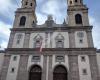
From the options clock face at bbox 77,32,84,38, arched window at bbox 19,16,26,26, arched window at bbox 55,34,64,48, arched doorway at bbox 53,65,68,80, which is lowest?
arched doorway at bbox 53,65,68,80

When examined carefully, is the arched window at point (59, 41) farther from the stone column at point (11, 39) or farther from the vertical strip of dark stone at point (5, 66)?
the vertical strip of dark stone at point (5, 66)

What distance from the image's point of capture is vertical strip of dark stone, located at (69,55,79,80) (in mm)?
26003

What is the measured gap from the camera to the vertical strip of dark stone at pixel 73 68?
26.0 m

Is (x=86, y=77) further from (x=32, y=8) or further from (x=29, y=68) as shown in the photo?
(x=32, y=8)

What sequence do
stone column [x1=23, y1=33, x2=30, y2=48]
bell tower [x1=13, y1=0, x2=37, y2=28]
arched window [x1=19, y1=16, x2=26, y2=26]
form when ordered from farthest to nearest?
arched window [x1=19, y1=16, x2=26, y2=26]
bell tower [x1=13, y1=0, x2=37, y2=28]
stone column [x1=23, y1=33, x2=30, y2=48]

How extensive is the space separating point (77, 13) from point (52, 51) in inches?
409

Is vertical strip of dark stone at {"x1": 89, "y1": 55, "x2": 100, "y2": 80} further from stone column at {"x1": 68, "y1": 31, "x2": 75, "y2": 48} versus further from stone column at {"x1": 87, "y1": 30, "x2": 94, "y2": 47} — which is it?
stone column at {"x1": 68, "y1": 31, "x2": 75, "y2": 48}

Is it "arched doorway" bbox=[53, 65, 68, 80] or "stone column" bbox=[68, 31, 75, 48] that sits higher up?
"stone column" bbox=[68, 31, 75, 48]

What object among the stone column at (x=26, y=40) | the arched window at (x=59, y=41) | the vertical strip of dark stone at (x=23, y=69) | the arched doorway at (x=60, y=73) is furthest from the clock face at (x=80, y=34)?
the vertical strip of dark stone at (x=23, y=69)

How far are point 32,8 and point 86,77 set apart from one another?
18.8 m

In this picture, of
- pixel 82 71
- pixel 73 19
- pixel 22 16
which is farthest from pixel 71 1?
pixel 82 71

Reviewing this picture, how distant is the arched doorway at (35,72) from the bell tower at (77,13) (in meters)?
10.8

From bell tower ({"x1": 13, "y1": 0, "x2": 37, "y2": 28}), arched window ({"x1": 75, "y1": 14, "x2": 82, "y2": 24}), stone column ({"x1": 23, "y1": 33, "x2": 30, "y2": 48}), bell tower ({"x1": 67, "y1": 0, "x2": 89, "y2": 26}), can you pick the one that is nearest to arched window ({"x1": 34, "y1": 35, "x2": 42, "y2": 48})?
stone column ({"x1": 23, "y1": 33, "x2": 30, "y2": 48})

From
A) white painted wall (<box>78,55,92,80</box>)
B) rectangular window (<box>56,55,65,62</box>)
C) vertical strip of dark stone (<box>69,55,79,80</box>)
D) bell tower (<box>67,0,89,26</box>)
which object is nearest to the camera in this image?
white painted wall (<box>78,55,92,80</box>)
